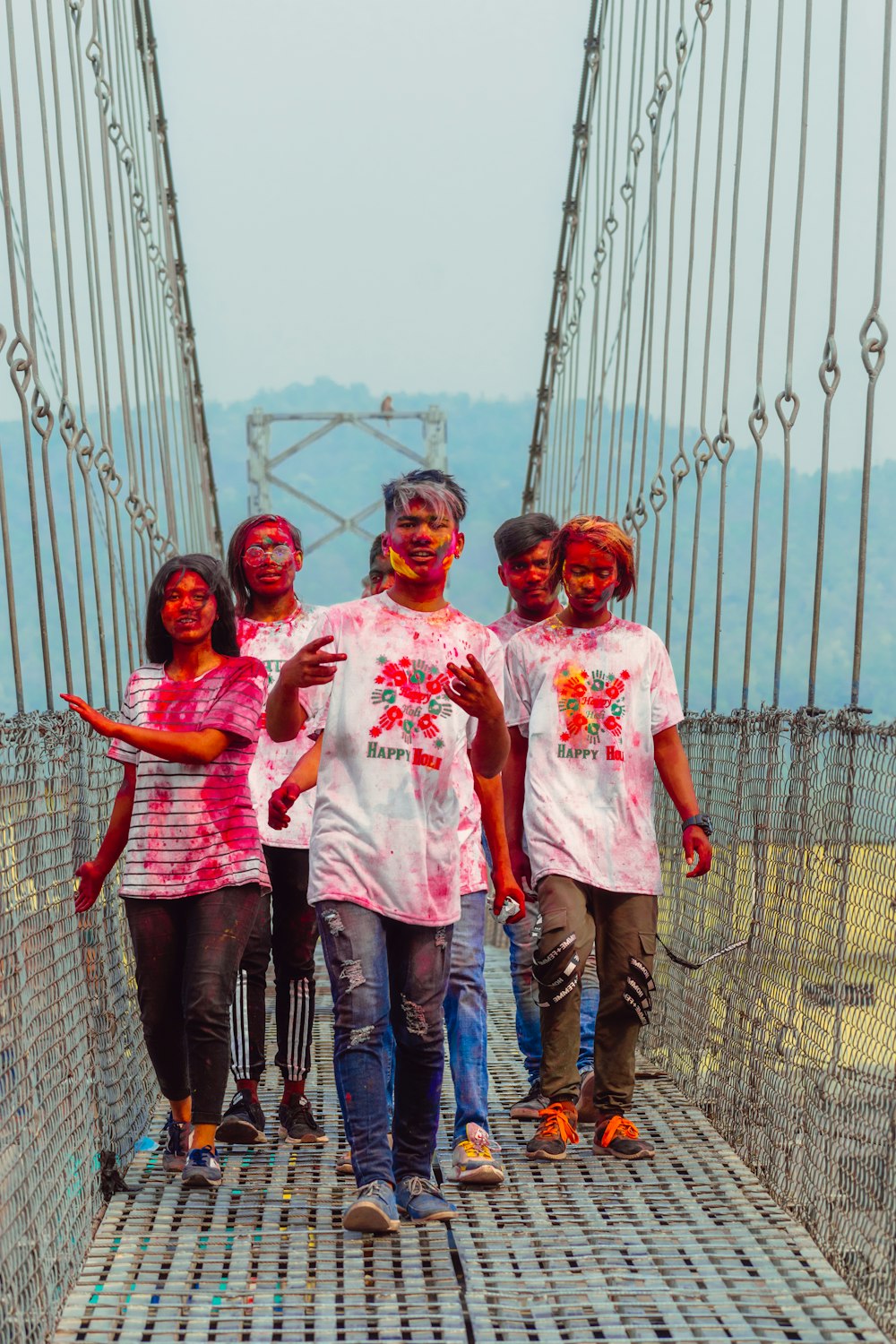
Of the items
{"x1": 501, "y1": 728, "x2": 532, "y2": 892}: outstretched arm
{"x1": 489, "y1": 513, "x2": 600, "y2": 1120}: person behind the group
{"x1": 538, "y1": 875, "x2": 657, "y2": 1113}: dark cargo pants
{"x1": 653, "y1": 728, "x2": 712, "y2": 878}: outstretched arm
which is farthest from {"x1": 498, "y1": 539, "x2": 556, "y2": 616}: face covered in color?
{"x1": 538, "y1": 875, "x2": 657, "y2": 1113}: dark cargo pants

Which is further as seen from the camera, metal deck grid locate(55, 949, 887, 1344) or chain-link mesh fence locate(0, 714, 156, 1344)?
metal deck grid locate(55, 949, 887, 1344)

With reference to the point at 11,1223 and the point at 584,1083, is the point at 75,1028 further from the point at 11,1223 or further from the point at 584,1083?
the point at 584,1083

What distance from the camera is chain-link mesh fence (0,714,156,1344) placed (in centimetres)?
277

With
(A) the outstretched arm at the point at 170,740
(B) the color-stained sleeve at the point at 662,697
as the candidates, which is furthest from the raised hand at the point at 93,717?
(B) the color-stained sleeve at the point at 662,697

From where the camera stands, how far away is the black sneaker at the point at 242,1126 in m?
4.32

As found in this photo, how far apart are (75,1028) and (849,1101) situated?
4.96 ft

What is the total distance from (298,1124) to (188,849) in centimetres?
94

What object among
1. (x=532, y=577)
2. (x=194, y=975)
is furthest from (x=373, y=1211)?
(x=532, y=577)

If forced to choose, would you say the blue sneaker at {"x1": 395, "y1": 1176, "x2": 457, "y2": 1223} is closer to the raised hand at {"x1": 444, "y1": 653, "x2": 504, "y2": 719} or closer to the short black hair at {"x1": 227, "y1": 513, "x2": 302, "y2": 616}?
the raised hand at {"x1": 444, "y1": 653, "x2": 504, "y2": 719}

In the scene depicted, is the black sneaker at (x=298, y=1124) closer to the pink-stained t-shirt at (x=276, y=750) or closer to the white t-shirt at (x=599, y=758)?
the pink-stained t-shirt at (x=276, y=750)

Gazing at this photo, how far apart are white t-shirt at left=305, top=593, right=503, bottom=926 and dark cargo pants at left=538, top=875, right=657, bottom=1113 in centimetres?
66

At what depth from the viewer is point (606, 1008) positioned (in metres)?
4.23

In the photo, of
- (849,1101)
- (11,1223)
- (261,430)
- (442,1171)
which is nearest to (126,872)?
(442,1171)

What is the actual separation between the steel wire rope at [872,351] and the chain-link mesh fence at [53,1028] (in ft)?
5.15
